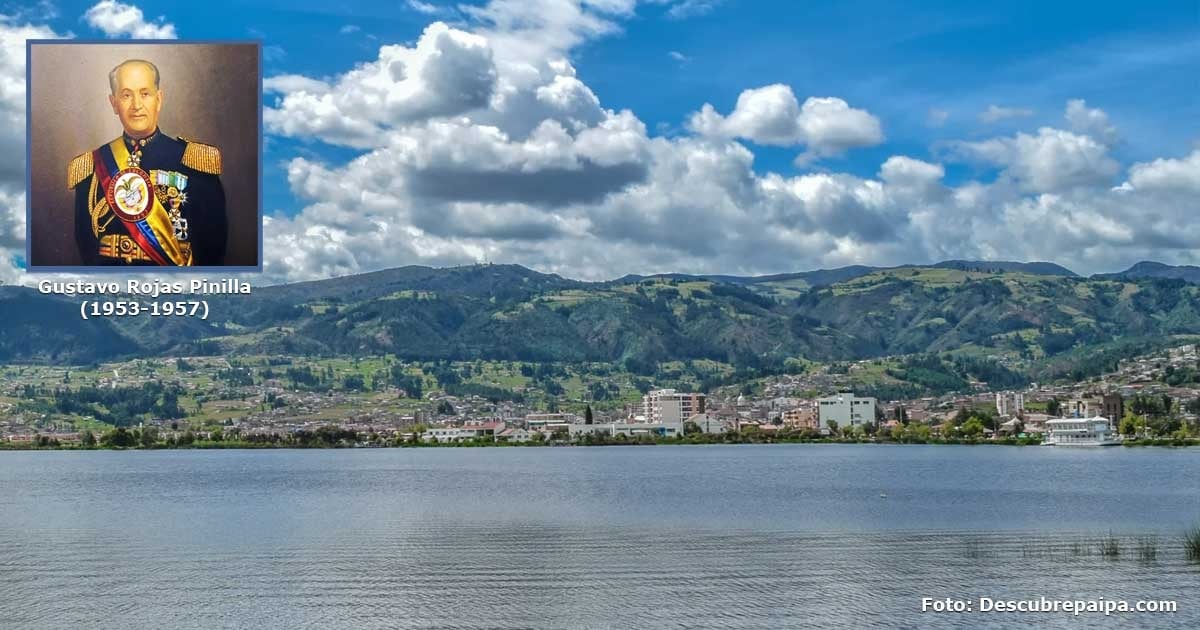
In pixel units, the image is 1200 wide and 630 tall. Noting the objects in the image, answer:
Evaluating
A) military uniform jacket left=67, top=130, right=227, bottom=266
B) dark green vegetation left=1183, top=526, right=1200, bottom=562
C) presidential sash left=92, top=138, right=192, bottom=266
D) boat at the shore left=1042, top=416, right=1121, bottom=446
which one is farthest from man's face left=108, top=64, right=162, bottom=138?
boat at the shore left=1042, top=416, right=1121, bottom=446

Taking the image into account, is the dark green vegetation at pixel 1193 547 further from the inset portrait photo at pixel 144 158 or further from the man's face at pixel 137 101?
the man's face at pixel 137 101

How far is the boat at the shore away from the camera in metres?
186

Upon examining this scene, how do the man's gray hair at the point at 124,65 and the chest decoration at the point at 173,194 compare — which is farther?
the man's gray hair at the point at 124,65

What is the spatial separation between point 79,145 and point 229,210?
4536 mm

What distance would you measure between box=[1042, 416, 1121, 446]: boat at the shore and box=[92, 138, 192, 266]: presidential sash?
173173 millimetres

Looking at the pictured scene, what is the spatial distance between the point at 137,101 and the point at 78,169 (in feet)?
8.42

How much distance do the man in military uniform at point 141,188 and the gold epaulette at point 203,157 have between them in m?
0.02

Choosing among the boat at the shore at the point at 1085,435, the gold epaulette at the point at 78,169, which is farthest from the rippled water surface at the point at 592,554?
the boat at the shore at the point at 1085,435

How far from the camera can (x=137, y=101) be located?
34.5 m

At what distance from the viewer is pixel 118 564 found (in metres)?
47.8

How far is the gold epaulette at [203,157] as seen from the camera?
3444cm

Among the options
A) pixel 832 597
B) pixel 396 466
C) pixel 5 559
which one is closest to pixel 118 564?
pixel 5 559

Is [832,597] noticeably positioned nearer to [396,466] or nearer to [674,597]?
[674,597]

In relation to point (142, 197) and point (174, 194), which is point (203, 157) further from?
point (142, 197)
